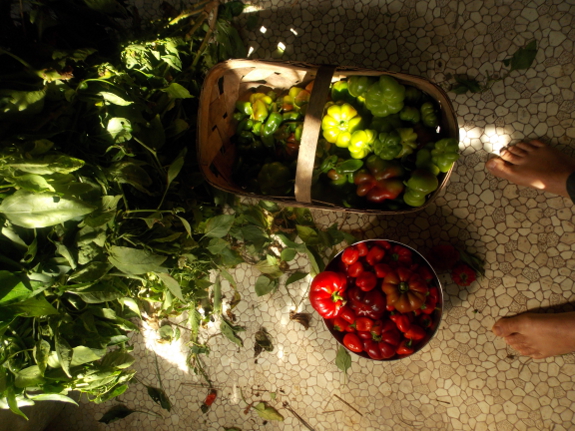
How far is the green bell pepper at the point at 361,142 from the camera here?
1077 millimetres

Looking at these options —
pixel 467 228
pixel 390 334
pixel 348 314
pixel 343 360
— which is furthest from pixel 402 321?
pixel 467 228

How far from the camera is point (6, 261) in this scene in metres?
0.79

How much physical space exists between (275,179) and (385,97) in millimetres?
389

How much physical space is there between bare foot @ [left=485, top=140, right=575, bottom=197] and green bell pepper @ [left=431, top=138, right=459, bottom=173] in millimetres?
320

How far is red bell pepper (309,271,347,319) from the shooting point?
118 centimetres

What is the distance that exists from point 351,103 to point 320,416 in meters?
1.10

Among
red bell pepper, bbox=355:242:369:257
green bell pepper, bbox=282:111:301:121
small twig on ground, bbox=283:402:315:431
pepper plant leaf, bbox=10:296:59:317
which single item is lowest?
small twig on ground, bbox=283:402:315:431

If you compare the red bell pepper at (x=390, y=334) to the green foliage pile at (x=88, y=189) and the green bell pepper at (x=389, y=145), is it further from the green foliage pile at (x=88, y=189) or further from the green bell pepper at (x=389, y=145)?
the green bell pepper at (x=389, y=145)

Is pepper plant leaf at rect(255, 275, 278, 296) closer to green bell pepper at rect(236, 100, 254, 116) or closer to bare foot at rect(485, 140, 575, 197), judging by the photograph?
green bell pepper at rect(236, 100, 254, 116)

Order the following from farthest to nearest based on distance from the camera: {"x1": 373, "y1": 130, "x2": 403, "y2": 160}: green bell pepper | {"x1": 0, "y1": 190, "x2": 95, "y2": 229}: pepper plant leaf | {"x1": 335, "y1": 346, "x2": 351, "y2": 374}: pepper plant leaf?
1. {"x1": 335, "y1": 346, "x2": 351, "y2": 374}: pepper plant leaf
2. {"x1": 373, "y1": 130, "x2": 403, "y2": 160}: green bell pepper
3. {"x1": 0, "y1": 190, "x2": 95, "y2": 229}: pepper plant leaf

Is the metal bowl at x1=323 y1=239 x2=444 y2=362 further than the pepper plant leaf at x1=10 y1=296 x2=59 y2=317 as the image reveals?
Yes

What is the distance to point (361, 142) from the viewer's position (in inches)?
42.6

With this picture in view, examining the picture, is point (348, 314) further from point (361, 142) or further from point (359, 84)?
point (359, 84)

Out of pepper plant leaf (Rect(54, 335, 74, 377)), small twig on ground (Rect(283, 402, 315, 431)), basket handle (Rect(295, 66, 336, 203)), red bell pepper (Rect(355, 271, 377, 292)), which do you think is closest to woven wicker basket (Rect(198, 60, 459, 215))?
basket handle (Rect(295, 66, 336, 203))
